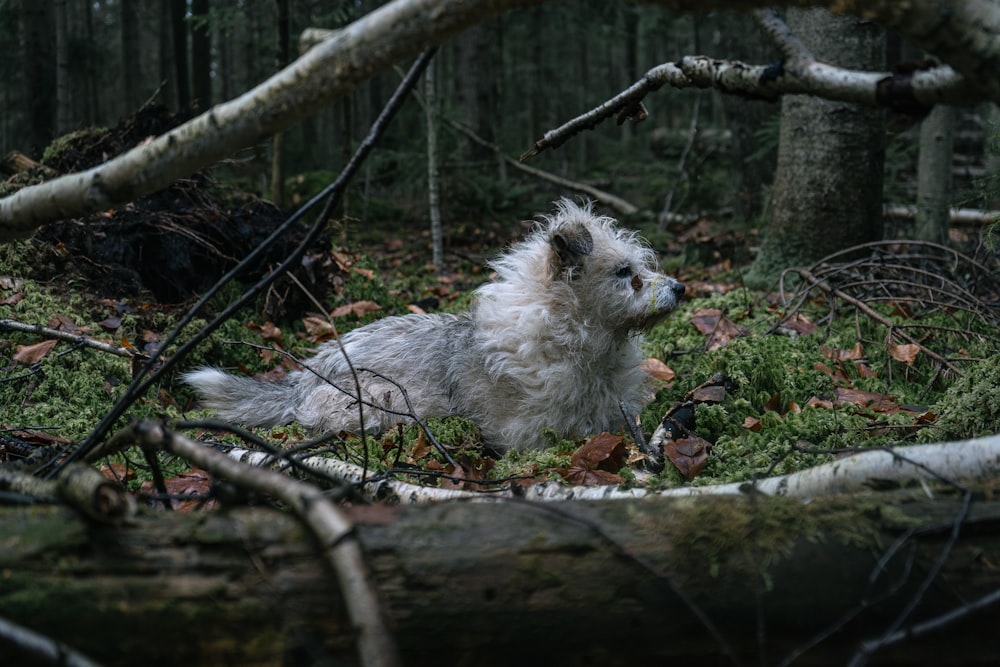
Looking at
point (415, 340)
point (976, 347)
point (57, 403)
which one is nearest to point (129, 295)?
point (57, 403)

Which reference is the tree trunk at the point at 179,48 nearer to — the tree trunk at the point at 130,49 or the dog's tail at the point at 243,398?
the tree trunk at the point at 130,49

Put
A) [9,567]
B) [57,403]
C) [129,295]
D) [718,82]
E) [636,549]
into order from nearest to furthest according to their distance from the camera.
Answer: [9,567], [636,549], [718,82], [57,403], [129,295]

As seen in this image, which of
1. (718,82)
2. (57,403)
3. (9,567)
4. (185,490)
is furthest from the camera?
(57,403)

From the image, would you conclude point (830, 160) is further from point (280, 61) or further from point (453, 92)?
point (453, 92)

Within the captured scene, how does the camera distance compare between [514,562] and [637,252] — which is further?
[637,252]

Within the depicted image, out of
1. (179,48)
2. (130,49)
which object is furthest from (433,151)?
(130,49)

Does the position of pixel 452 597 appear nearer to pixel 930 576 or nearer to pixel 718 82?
pixel 930 576

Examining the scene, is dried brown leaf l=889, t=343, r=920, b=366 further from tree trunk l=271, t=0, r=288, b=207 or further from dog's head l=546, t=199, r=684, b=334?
tree trunk l=271, t=0, r=288, b=207

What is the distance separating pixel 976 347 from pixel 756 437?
2.32 meters

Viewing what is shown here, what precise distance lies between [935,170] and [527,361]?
665 centimetres

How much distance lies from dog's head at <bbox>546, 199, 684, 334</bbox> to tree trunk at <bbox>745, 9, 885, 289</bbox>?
3.27 m

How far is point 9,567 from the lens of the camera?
2.00 m

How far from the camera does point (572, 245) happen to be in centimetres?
576

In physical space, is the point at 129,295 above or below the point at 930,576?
below
